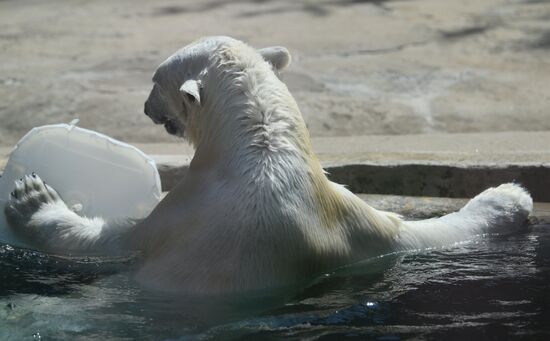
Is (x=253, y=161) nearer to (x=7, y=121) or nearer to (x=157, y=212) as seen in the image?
(x=157, y=212)

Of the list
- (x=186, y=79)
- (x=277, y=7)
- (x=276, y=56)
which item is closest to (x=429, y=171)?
(x=276, y=56)

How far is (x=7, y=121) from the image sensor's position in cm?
637

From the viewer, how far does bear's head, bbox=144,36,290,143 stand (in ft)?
11.6

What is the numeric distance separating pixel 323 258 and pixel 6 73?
4.79 metres

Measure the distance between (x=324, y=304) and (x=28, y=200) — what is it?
1.45m

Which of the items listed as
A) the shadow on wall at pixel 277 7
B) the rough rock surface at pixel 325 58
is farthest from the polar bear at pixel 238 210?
the shadow on wall at pixel 277 7

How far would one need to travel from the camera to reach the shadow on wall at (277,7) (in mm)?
9398

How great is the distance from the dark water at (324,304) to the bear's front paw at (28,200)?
233 mm

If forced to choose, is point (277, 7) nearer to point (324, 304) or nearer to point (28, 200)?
point (28, 200)

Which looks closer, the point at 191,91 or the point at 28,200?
the point at 191,91

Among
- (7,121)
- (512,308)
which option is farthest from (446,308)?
(7,121)

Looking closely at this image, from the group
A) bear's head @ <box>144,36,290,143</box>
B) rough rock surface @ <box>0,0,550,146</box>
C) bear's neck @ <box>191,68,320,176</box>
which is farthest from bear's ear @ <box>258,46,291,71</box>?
rough rock surface @ <box>0,0,550,146</box>

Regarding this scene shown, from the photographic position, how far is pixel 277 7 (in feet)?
31.4

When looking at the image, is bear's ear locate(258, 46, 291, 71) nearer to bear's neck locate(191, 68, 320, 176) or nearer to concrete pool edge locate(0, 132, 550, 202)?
bear's neck locate(191, 68, 320, 176)
